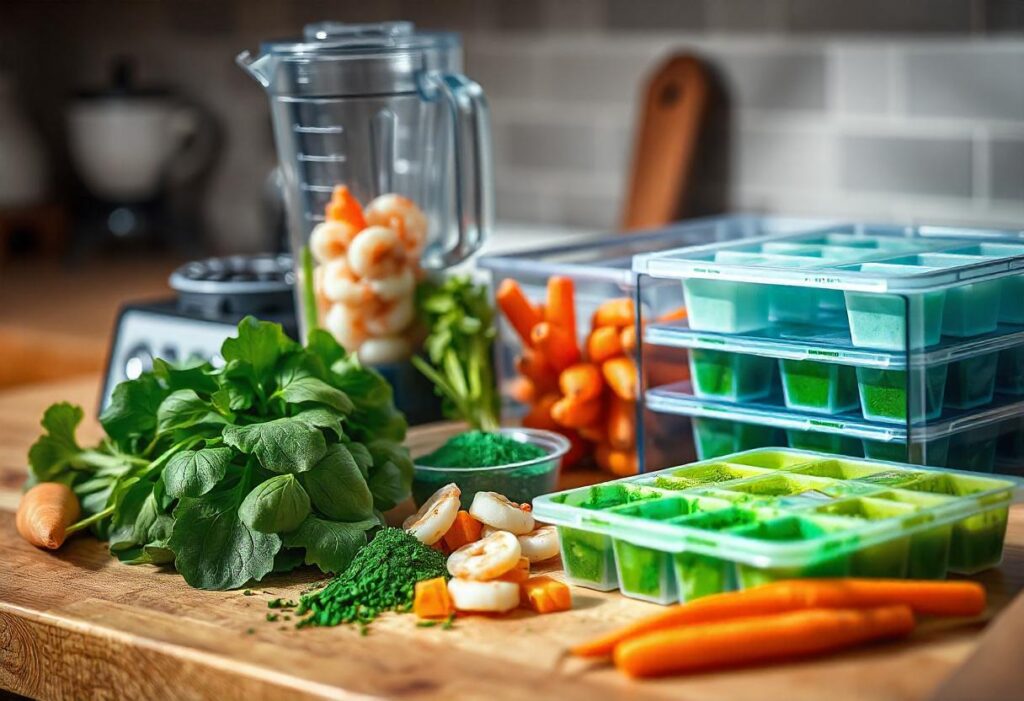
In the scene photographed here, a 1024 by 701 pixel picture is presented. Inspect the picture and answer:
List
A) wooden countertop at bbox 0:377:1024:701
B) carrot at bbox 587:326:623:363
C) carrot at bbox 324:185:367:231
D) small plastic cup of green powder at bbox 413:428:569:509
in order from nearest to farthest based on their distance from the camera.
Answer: wooden countertop at bbox 0:377:1024:701
small plastic cup of green powder at bbox 413:428:569:509
carrot at bbox 587:326:623:363
carrot at bbox 324:185:367:231

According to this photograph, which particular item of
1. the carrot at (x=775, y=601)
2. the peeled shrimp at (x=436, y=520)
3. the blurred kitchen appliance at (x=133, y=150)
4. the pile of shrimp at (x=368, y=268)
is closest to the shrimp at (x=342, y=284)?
the pile of shrimp at (x=368, y=268)

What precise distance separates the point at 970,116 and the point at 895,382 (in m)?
1.20

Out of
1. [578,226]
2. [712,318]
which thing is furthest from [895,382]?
[578,226]

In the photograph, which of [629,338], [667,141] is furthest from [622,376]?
[667,141]

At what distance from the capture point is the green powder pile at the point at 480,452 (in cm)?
121

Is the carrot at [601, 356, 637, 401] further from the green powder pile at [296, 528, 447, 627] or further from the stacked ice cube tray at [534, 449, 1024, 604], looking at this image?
the green powder pile at [296, 528, 447, 627]

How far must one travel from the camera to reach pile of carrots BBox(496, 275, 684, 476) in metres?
1.30

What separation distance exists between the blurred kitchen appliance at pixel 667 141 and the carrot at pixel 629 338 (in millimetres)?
1086

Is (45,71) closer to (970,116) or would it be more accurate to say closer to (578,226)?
(578,226)

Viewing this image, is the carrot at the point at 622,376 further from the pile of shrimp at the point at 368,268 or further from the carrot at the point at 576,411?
the pile of shrimp at the point at 368,268

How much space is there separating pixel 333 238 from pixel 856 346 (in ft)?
1.76

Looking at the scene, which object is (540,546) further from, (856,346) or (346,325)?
(346,325)

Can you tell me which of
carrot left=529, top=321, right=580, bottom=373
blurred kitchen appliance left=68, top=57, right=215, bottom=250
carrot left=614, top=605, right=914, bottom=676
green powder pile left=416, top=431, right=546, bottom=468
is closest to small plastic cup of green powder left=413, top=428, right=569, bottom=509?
green powder pile left=416, top=431, right=546, bottom=468

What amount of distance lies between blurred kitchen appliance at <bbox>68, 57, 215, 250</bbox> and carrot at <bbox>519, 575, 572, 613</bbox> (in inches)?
88.3
